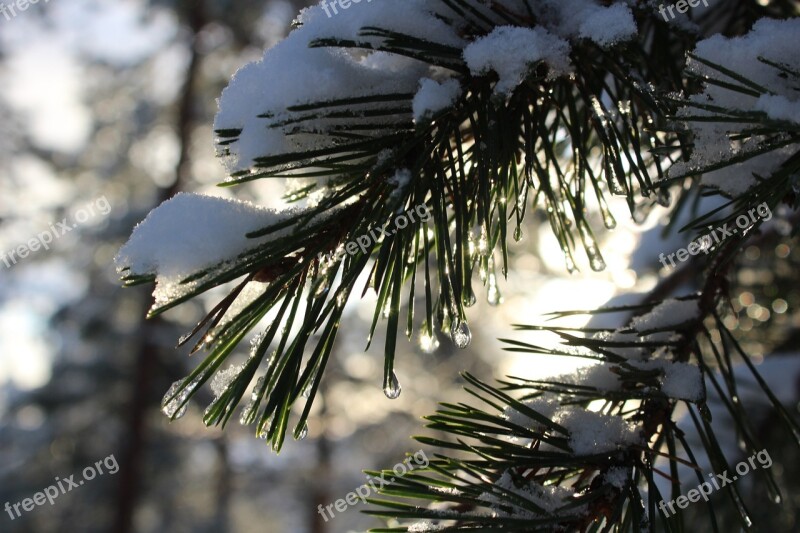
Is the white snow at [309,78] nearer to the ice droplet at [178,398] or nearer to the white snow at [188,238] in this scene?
the white snow at [188,238]

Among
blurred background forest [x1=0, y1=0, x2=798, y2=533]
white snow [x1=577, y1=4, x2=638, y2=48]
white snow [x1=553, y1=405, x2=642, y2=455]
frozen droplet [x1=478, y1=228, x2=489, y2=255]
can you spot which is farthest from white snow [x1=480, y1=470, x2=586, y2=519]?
blurred background forest [x1=0, y1=0, x2=798, y2=533]

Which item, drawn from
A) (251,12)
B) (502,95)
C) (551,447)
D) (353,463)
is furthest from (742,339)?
(353,463)

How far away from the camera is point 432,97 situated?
0.68 meters

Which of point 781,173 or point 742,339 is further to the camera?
point 742,339

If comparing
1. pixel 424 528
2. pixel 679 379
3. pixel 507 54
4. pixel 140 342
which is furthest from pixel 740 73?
pixel 140 342

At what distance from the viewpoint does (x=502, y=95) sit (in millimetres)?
682

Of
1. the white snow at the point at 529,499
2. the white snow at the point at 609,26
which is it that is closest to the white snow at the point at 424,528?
the white snow at the point at 529,499

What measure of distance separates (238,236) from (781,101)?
566mm

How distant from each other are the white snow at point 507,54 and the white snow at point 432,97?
3cm

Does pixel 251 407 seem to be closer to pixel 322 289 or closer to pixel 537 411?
pixel 322 289

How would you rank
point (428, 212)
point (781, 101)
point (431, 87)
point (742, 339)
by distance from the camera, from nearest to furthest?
point (781, 101)
point (431, 87)
point (428, 212)
point (742, 339)

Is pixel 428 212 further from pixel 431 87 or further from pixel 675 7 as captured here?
pixel 675 7

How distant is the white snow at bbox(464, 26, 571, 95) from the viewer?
2.27 feet

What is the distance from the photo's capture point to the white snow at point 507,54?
0.69 m
